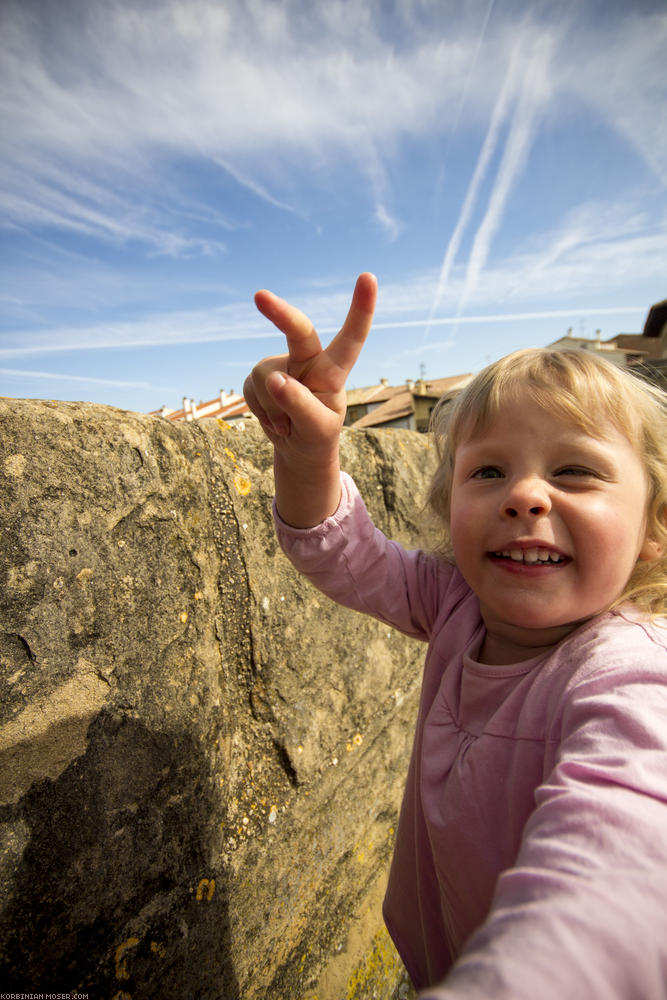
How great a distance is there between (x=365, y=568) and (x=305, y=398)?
0.50 m

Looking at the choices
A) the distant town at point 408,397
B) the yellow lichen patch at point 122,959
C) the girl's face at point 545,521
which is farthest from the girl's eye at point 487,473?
the distant town at point 408,397

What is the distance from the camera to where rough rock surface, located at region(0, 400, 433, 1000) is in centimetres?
91

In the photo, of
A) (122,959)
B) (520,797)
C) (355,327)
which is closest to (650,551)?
(520,797)

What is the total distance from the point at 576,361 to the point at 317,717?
3.66 ft

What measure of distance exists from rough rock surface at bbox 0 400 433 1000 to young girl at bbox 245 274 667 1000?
234 mm

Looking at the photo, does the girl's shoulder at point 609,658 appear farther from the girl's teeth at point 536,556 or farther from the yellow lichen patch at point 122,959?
the yellow lichen patch at point 122,959

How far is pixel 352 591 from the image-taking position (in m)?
1.30

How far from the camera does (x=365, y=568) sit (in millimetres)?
1305

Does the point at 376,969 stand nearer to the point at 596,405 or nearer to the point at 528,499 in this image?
the point at 528,499

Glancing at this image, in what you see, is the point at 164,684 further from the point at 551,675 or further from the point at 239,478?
the point at 551,675

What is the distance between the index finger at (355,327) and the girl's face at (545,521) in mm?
310

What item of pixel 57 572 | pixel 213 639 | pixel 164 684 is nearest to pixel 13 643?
pixel 57 572

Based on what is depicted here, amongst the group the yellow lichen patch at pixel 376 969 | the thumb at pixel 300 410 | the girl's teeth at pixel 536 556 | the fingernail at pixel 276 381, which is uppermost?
the fingernail at pixel 276 381

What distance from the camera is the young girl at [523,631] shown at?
1.79 feet
